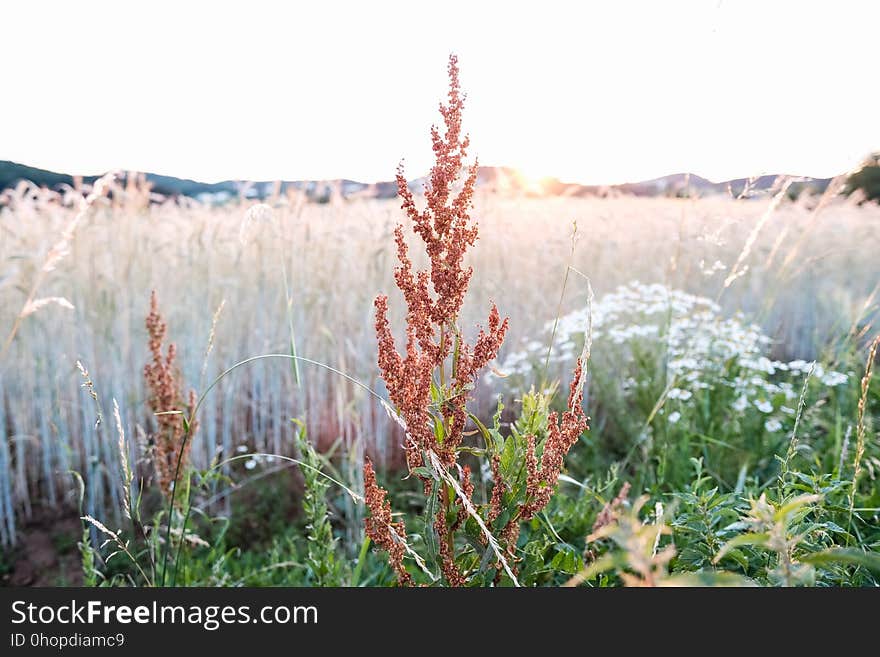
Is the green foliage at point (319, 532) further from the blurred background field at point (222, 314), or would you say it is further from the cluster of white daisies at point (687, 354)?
the cluster of white daisies at point (687, 354)

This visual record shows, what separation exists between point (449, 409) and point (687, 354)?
199 centimetres

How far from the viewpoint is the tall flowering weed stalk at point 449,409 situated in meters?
1.24

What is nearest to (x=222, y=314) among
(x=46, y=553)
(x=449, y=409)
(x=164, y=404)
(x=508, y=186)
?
(x=46, y=553)

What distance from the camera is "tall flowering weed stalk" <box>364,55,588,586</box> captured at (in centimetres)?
124

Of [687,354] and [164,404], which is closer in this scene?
[164,404]

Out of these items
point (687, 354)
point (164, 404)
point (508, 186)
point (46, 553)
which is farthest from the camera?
point (508, 186)

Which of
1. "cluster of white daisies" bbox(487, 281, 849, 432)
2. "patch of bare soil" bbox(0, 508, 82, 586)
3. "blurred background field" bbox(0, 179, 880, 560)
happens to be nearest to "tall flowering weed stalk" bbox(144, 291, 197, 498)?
"blurred background field" bbox(0, 179, 880, 560)

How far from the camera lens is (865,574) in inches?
53.7

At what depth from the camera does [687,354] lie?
9.82ft

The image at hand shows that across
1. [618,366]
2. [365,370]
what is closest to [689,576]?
[365,370]

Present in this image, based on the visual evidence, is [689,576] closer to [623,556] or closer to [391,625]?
[623,556]

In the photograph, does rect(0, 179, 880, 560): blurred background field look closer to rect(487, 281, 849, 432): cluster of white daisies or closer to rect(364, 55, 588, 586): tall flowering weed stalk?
rect(487, 281, 849, 432): cluster of white daisies

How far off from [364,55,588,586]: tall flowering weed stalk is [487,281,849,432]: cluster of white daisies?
1.44m

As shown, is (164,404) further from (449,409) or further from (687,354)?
(687,354)
